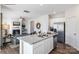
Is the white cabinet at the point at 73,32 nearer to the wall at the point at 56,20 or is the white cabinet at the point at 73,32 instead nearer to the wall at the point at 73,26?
the wall at the point at 73,26

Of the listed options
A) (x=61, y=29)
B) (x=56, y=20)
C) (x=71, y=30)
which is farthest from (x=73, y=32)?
(x=56, y=20)

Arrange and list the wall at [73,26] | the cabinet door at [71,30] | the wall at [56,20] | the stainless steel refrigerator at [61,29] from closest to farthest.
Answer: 1. the wall at [73,26]
2. the cabinet door at [71,30]
3. the stainless steel refrigerator at [61,29]
4. the wall at [56,20]

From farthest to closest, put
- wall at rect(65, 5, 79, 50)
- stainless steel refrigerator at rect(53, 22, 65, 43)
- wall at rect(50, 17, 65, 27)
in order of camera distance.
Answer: wall at rect(50, 17, 65, 27)
stainless steel refrigerator at rect(53, 22, 65, 43)
wall at rect(65, 5, 79, 50)

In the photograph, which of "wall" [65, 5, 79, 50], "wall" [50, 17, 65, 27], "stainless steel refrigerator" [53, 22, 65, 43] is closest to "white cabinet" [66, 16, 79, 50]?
"wall" [65, 5, 79, 50]

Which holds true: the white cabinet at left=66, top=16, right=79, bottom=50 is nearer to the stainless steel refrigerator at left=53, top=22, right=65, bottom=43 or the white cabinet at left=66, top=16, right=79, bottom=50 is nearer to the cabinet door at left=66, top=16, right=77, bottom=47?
the cabinet door at left=66, top=16, right=77, bottom=47

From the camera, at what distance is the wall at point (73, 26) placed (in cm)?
505

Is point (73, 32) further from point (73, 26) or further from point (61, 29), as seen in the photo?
point (61, 29)

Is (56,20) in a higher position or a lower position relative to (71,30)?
higher

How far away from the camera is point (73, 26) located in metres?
5.48

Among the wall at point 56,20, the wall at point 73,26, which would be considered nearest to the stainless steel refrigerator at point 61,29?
the wall at point 56,20

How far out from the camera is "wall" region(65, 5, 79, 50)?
5.05 meters
